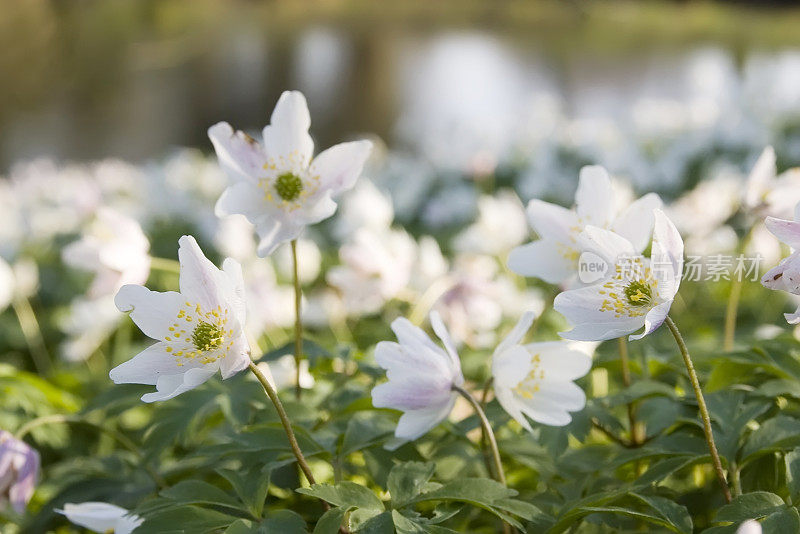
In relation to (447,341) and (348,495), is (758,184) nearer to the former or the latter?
(447,341)

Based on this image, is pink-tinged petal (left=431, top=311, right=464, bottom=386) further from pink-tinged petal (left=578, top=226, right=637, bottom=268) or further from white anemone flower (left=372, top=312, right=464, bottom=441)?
pink-tinged petal (left=578, top=226, right=637, bottom=268)

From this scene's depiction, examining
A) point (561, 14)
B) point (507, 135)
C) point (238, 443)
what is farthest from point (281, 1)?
point (238, 443)

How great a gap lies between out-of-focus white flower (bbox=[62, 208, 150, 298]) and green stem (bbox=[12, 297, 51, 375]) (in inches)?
62.1

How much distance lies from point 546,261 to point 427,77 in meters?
21.3

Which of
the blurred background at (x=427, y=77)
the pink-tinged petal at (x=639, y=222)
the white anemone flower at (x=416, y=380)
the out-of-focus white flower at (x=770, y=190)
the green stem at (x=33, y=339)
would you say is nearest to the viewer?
the white anemone flower at (x=416, y=380)

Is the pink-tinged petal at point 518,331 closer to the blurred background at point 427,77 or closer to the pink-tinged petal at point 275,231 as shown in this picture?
the pink-tinged petal at point 275,231

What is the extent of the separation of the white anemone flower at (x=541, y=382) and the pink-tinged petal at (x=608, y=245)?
0.63 ft

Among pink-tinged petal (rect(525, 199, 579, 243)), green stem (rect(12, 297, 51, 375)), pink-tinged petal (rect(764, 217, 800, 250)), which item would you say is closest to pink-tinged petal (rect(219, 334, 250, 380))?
pink-tinged petal (rect(525, 199, 579, 243))

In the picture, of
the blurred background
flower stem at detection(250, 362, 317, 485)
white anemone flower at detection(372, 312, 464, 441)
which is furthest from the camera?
the blurred background

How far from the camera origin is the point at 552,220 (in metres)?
1.52

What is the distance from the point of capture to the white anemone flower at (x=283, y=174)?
4.85 feet

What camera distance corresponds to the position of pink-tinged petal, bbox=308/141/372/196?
1487 mm

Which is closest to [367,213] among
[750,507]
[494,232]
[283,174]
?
[494,232]

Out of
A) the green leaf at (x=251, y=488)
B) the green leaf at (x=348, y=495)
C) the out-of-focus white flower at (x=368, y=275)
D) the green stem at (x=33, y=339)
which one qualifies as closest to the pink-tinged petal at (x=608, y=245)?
the green leaf at (x=348, y=495)
